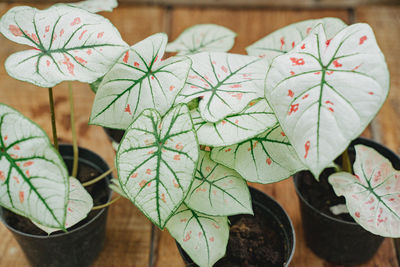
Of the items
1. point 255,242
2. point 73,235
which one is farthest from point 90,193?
point 255,242

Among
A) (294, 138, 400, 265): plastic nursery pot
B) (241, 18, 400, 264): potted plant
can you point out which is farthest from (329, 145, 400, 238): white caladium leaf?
(294, 138, 400, 265): plastic nursery pot

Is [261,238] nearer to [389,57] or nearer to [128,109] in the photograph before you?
[128,109]

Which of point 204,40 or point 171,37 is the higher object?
point 204,40

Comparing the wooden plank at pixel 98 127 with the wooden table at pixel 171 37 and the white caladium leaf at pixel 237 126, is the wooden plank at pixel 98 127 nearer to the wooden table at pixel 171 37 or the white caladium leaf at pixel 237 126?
the wooden table at pixel 171 37

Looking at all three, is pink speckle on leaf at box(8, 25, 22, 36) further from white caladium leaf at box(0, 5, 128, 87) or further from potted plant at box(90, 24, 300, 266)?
potted plant at box(90, 24, 300, 266)

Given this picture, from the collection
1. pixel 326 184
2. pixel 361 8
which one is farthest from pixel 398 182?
pixel 361 8

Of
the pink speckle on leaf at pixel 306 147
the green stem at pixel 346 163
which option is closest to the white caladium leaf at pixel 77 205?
the pink speckle on leaf at pixel 306 147

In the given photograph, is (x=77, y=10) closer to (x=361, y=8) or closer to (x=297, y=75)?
(x=297, y=75)
